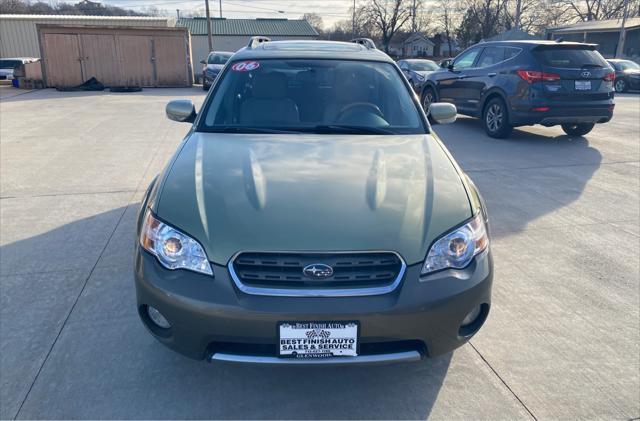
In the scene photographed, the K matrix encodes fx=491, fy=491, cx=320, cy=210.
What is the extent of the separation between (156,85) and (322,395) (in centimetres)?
2079

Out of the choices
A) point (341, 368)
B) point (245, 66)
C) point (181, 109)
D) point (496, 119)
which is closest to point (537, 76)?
point (496, 119)

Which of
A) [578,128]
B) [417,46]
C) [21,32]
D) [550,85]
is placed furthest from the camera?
[417,46]

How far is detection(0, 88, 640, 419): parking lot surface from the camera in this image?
2.42m

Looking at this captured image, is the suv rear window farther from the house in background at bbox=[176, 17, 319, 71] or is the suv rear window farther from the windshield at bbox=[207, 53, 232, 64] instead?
the house in background at bbox=[176, 17, 319, 71]

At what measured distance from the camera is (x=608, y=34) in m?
42.9

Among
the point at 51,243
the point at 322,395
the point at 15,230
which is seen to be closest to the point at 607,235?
the point at 322,395

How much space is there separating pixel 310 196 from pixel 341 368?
88cm

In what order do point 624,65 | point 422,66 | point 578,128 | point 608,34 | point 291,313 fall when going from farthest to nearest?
point 608,34
point 624,65
point 422,66
point 578,128
point 291,313

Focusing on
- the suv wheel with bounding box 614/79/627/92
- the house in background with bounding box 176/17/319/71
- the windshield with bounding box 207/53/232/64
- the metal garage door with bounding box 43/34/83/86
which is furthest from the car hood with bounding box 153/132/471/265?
the house in background with bounding box 176/17/319/71

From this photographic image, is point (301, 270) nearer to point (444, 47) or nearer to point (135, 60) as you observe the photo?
point (135, 60)

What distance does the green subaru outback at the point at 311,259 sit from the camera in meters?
2.11

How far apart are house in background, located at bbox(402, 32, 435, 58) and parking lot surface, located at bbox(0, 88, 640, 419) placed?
2598 inches

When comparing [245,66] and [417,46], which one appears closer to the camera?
[245,66]

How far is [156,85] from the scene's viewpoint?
21016 mm
